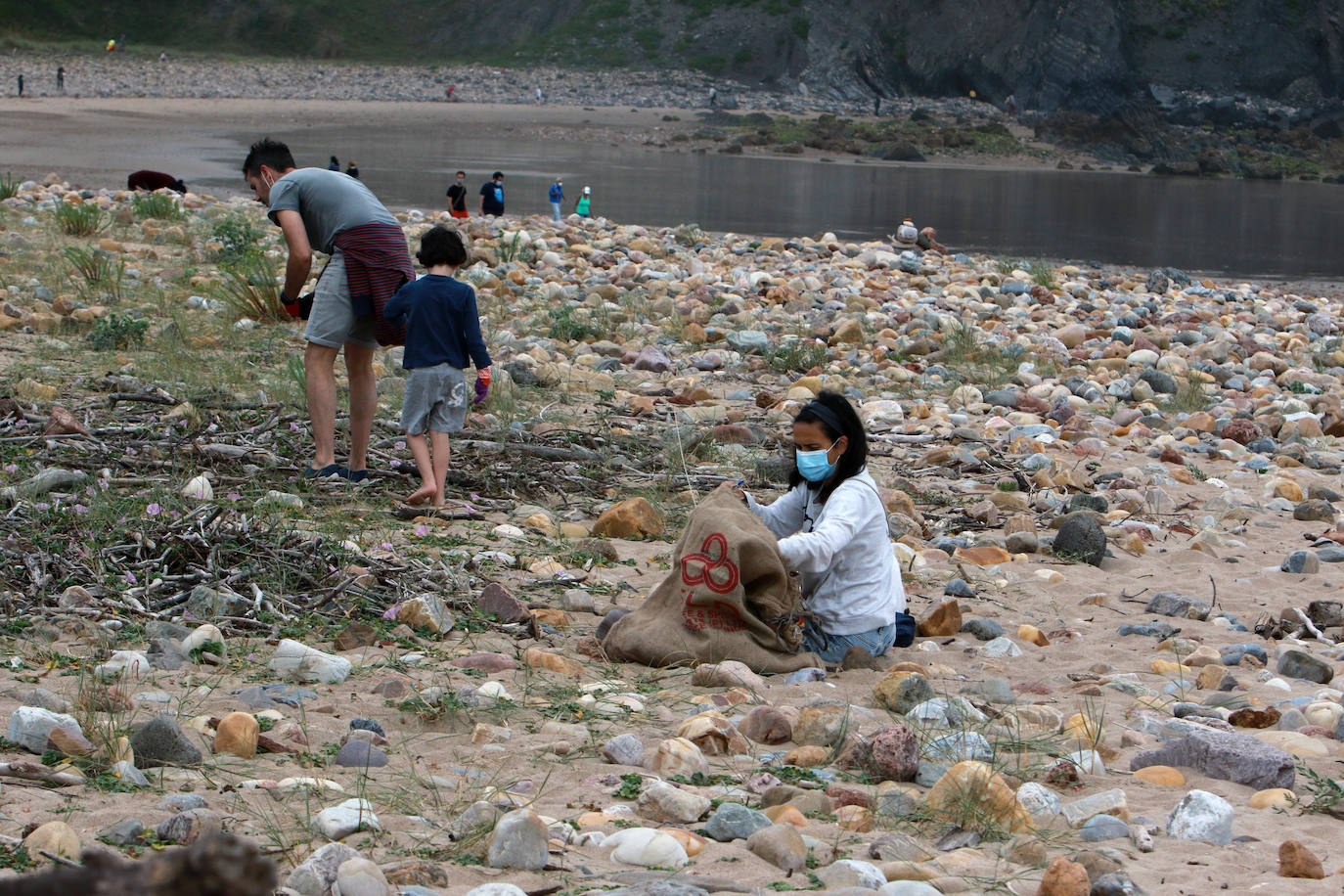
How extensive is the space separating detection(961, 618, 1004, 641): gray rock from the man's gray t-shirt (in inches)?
114

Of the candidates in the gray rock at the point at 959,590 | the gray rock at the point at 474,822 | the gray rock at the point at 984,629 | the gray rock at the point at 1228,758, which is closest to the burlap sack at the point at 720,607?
the gray rock at the point at 984,629

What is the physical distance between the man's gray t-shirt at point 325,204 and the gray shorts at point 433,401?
71 centimetres

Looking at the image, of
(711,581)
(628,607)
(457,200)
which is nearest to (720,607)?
(711,581)

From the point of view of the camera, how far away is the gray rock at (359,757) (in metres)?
2.77

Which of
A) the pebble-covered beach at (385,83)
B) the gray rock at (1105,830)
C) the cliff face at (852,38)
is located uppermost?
the cliff face at (852,38)

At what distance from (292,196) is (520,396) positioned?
1975mm

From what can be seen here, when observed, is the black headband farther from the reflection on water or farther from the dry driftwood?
the reflection on water

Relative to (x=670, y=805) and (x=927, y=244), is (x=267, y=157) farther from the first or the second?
(x=927, y=244)

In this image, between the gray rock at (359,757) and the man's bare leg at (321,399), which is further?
the man's bare leg at (321,399)

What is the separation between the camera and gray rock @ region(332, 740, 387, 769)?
9.07ft

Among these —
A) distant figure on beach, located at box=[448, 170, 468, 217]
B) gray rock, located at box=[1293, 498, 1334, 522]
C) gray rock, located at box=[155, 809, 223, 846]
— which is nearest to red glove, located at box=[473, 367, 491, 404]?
gray rock, located at box=[155, 809, 223, 846]

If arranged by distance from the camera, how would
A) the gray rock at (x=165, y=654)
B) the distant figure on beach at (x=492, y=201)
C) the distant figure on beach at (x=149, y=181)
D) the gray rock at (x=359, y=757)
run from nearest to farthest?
1. the gray rock at (x=359, y=757)
2. the gray rock at (x=165, y=654)
3. the distant figure on beach at (x=149, y=181)
4. the distant figure on beach at (x=492, y=201)

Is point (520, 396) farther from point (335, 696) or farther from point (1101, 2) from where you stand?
point (1101, 2)

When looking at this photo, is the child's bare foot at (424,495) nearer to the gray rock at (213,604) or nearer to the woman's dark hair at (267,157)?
the gray rock at (213,604)
